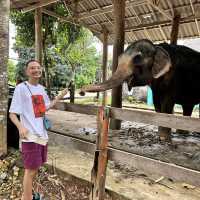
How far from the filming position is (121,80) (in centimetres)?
429

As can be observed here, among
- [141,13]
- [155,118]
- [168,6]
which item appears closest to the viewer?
[155,118]

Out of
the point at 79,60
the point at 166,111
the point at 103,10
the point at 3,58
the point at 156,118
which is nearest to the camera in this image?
the point at 156,118

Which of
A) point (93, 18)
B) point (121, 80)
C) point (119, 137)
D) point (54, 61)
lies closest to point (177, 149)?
point (119, 137)

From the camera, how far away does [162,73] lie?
4.48m

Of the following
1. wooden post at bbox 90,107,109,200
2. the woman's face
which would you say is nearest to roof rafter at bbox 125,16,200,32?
wooden post at bbox 90,107,109,200

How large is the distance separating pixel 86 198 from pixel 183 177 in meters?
1.22

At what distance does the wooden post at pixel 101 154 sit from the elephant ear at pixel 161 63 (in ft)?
5.65

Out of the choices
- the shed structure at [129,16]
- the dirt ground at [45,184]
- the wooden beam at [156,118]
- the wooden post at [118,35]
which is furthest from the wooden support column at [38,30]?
the wooden beam at [156,118]

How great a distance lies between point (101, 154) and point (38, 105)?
0.81 meters

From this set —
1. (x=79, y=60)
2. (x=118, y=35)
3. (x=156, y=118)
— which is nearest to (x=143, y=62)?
(x=118, y=35)

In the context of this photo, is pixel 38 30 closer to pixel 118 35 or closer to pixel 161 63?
pixel 118 35

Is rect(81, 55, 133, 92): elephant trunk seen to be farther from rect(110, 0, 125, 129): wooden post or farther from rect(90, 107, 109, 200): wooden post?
rect(110, 0, 125, 129): wooden post

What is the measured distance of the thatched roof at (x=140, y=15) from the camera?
7.52 metres

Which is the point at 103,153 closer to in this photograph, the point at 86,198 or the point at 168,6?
the point at 86,198
